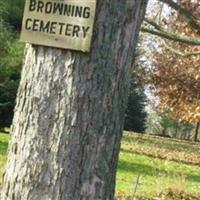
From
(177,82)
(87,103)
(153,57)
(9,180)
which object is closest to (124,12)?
(87,103)

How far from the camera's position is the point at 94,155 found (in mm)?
3293

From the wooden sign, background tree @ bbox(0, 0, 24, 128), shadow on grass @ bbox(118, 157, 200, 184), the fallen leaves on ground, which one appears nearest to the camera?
the wooden sign

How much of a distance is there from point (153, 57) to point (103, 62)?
2830 centimetres

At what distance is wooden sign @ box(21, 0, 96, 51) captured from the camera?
126 inches

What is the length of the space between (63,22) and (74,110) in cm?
40

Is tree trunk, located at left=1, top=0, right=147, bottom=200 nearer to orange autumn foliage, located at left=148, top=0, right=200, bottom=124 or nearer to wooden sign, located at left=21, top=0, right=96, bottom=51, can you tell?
wooden sign, located at left=21, top=0, right=96, bottom=51

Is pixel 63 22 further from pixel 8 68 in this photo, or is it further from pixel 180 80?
pixel 180 80

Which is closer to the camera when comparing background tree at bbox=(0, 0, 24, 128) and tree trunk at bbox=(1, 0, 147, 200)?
tree trunk at bbox=(1, 0, 147, 200)

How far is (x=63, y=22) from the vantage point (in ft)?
10.6

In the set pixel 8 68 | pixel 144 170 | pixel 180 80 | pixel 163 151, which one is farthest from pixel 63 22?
pixel 163 151

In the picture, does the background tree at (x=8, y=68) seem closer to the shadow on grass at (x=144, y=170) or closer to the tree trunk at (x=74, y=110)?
the shadow on grass at (x=144, y=170)

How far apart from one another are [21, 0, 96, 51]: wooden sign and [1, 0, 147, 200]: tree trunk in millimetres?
38

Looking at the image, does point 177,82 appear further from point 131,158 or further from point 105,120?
point 105,120

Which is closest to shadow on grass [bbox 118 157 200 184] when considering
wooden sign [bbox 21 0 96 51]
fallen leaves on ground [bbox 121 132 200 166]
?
fallen leaves on ground [bbox 121 132 200 166]
